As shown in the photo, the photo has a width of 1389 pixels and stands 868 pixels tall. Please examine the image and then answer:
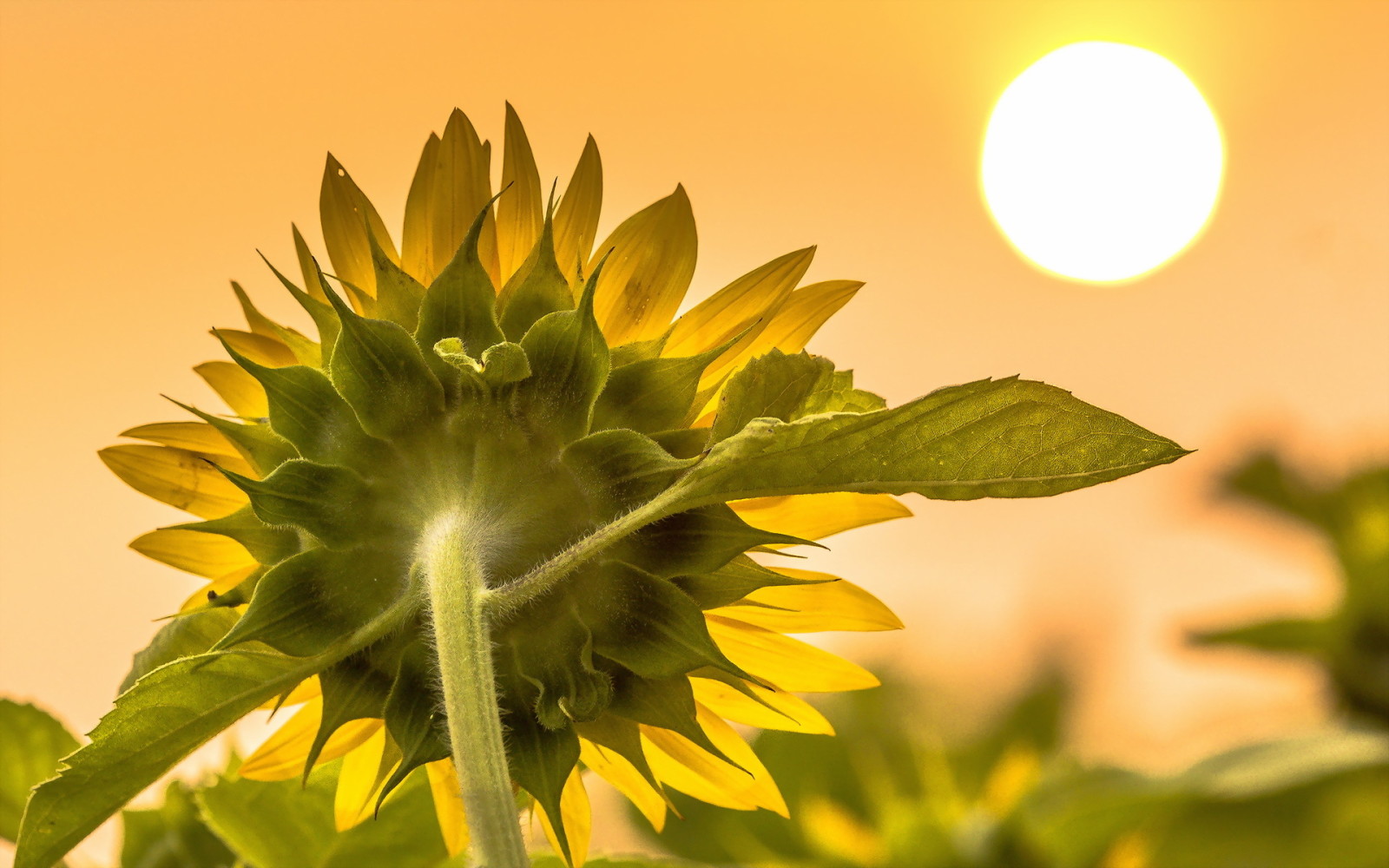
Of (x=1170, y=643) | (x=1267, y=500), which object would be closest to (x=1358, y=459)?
(x=1267, y=500)

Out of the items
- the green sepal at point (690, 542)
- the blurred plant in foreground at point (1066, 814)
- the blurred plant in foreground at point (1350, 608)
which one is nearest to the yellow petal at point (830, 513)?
the green sepal at point (690, 542)

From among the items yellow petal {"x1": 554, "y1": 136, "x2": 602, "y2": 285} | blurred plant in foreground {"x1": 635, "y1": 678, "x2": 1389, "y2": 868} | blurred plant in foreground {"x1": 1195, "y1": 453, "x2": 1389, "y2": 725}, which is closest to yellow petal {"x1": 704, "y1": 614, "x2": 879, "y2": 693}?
yellow petal {"x1": 554, "y1": 136, "x2": 602, "y2": 285}

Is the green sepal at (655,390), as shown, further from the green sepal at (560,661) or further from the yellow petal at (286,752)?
the yellow petal at (286,752)

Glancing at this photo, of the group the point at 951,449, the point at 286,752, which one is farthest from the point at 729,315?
the point at 286,752

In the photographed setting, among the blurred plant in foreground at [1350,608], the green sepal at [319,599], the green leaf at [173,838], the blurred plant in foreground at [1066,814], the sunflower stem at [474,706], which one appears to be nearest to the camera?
the sunflower stem at [474,706]

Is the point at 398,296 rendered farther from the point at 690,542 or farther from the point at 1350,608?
the point at 1350,608
